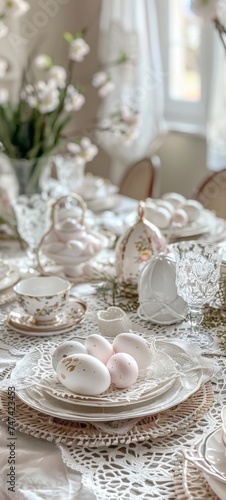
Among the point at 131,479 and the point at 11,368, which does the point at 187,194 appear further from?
the point at 131,479

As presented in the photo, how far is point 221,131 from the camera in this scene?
3.07 meters

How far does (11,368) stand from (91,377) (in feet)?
0.76

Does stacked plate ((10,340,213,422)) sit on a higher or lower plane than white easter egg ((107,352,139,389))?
lower

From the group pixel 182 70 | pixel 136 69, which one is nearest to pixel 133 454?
pixel 136 69

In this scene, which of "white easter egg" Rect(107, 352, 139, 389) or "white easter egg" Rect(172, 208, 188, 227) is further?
"white easter egg" Rect(172, 208, 188, 227)

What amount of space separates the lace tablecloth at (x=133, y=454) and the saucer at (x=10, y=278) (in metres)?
0.51

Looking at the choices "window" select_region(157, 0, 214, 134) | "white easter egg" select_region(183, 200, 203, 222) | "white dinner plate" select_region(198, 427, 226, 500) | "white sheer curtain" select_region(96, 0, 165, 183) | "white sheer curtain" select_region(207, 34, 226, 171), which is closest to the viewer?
"white dinner plate" select_region(198, 427, 226, 500)

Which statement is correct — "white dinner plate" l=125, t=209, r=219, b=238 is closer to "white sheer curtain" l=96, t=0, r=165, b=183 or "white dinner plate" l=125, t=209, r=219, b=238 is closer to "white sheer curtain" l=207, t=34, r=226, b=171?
"white sheer curtain" l=207, t=34, r=226, b=171

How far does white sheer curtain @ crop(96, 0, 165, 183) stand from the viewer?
3.34m

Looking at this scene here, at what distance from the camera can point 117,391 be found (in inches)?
41.0

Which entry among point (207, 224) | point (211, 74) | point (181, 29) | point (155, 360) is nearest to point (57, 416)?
point (155, 360)

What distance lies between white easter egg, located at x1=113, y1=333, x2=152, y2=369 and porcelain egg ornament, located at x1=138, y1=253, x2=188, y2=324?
263mm

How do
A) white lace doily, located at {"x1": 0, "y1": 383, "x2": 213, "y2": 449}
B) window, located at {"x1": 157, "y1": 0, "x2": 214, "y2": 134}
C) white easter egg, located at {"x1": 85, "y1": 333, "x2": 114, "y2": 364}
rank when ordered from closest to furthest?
white lace doily, located at {"x1": 0, "y1": 383, "x2": 213, "y2": 449} < white easter egg, located at {"x1": 85, "y1": 333, "x2": 114, "y2": 364} < window, located at {"x1": 157, "y1": 0, "x2": 214, "y2": 134}

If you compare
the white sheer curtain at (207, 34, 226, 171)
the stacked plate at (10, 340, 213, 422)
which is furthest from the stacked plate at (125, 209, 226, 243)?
the white sheer curtain at (207, 34, 226, 171)
